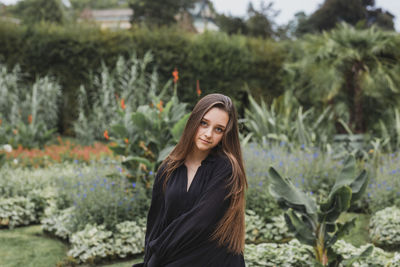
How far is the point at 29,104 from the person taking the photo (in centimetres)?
952

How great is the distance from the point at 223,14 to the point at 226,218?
1820 cm

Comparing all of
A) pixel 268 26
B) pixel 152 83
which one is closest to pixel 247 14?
pixel 268 26

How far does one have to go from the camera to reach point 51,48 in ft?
34.4

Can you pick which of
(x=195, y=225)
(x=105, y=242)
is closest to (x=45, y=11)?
(x=105, y=242)

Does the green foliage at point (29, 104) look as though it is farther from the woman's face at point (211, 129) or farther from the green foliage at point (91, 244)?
the woman's face at point (211, 129)

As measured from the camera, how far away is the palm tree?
781 cm

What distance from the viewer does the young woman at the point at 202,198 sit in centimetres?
173

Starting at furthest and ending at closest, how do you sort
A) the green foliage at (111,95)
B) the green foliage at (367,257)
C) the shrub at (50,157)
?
the green foliage at (111,95)
the shrub at (50,157)
the green foliage at (367,257)

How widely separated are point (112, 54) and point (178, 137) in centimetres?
691

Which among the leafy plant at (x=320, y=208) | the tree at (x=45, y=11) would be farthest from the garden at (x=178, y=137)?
the tree at (x=45, y=11)

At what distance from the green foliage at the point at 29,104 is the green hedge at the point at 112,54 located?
50 centimetres

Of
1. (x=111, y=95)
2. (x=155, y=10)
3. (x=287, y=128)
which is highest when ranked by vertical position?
(x=155, y=10)

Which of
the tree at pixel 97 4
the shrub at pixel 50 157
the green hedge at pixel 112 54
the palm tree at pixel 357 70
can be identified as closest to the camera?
the shrub at pixel 50 157

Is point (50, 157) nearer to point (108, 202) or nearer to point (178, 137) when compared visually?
point (108, 202)
